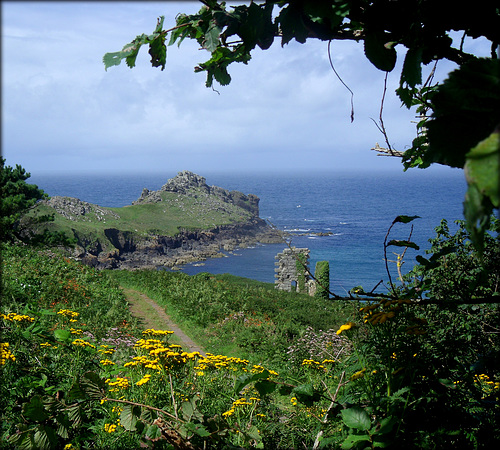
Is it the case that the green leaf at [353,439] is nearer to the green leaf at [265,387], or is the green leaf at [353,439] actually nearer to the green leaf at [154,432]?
the green leaf at [265,387]

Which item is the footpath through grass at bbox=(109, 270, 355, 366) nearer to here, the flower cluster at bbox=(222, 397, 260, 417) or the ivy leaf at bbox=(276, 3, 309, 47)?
the flower cluster at bbox=(222, 397, 260, 417)

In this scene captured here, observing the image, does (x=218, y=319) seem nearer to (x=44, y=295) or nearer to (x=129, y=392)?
(x=44, y=295)

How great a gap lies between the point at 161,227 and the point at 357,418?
75.1 m

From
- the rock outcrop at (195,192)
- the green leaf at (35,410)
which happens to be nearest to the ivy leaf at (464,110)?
the green leaf at (35,410)

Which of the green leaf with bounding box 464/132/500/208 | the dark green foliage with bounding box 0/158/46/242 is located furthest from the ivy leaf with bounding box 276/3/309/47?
the dark green foliage with bounding box 0/158/46/242

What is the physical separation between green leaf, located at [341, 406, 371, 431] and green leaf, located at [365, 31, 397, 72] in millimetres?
1384

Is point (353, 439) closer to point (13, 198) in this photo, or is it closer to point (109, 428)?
point (109, 428)

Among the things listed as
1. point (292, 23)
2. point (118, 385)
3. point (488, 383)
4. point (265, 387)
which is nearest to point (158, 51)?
point (292, 23)

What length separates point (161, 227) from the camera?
75.1 meters

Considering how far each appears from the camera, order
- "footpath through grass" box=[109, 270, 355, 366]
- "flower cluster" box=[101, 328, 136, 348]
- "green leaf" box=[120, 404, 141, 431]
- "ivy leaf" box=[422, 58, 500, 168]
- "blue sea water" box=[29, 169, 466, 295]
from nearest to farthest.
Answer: "ivy leaf" box=[422, 58, 500, 168] < "green leaf" box=[120, 404, 141, 431] < "flower cluster" box=[101, 328, 136, 348] < "footpath through grass" box=[109, 270, 355, 366] < "blue sea water" box=[29, 169, 466, 295]

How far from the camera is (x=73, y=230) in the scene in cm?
5928

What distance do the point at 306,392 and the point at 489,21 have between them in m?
1.56

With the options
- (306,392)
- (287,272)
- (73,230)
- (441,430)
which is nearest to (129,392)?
(306,392)

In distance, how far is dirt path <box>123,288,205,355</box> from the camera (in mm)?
12369
